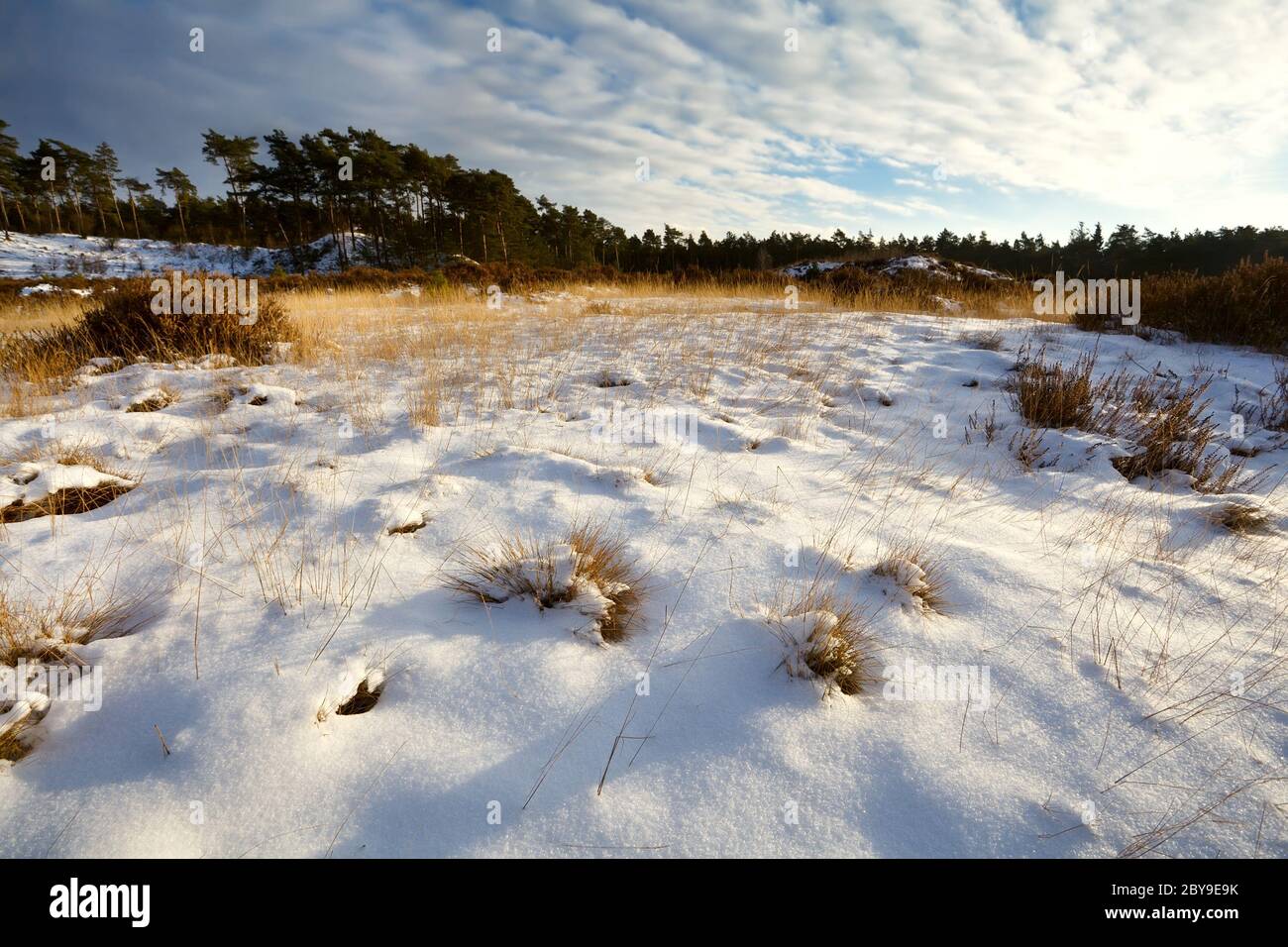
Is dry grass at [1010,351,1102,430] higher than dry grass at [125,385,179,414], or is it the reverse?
dry grass at [1010,351,1102,430]

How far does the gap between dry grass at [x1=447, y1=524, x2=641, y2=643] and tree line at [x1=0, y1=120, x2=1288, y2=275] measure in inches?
1134

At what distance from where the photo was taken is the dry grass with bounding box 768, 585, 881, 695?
6.20ft

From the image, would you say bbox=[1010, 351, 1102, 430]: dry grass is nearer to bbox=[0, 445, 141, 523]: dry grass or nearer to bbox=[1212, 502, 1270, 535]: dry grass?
bbox=[1212, 502, 1270, 535]: dry grass

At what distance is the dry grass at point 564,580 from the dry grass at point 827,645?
643 mm

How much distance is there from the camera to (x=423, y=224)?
38.0 metres

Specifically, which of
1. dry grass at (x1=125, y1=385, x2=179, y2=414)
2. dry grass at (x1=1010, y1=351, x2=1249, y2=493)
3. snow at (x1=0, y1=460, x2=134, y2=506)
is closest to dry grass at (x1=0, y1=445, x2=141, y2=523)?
snow at (x1=0, y1=460, x2=134, y2=506)

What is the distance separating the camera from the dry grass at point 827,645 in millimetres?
1890

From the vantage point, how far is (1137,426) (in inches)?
189

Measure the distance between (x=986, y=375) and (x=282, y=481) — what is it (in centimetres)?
742

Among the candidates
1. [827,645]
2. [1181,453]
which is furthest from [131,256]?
[1181,453]

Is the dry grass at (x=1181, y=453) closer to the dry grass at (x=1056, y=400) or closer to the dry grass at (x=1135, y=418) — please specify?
the dry grass at (x=1135, y=418)

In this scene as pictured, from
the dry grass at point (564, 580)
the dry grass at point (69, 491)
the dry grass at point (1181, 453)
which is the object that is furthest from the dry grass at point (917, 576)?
the dry grass at point (69, 491)

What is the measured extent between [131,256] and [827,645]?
5922 centimetres

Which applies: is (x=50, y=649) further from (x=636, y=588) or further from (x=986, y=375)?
(x=986, y=375)
